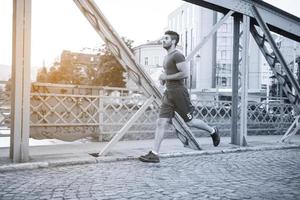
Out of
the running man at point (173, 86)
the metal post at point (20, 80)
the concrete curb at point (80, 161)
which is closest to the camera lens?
the concrete curb at point (80, 161)

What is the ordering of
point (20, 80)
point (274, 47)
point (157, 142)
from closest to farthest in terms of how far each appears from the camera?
point (20, 80) → point (157, 142) → point (274, 47)

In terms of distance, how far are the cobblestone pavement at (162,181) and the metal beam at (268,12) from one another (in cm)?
339

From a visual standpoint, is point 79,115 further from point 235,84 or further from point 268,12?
point 268,12

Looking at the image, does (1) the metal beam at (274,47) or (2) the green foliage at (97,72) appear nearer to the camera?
(1) the metal beam at (274,47)

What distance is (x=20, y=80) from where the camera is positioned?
5.18 meters

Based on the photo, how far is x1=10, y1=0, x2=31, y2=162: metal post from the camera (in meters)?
5.18

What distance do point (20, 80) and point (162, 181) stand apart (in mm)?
2582

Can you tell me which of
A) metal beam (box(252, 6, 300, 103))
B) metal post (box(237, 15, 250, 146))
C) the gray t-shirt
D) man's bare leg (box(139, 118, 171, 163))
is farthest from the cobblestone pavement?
metal beam (box(252, 6, 300, 103))

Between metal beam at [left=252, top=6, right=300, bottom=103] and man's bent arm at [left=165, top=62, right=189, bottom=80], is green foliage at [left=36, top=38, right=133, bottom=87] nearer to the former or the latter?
metal beam at [left=252, top=6, right=300, bottom=103]

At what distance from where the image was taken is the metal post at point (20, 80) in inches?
204

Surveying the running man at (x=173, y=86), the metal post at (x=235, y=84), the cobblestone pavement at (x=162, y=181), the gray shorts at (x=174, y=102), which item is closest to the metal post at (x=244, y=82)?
the metal post at (x=235, y=84)

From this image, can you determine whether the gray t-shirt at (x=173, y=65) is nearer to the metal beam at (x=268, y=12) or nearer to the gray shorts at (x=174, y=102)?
the gray shorts at (x=174, y=102)

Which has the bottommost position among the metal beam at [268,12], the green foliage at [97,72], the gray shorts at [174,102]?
the gray shorts at [174,102]

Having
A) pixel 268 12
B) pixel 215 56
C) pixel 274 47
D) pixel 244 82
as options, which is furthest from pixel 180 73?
pixel 215 56
